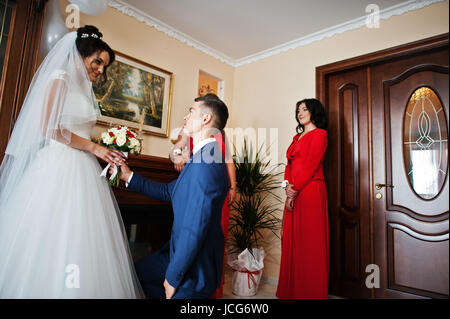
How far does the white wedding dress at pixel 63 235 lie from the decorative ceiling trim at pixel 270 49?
1744 millimetres

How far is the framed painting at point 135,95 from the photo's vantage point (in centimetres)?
279

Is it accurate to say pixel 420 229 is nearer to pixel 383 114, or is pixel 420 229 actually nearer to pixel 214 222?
pixel 383 114

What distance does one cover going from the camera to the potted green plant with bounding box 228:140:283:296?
2.84 metres

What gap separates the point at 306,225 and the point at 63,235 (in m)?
2.00

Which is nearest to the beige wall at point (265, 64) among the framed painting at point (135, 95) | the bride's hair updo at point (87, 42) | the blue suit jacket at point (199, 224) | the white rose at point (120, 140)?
the framed painting at point (135, 95)

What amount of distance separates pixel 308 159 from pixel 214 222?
5.09 ft

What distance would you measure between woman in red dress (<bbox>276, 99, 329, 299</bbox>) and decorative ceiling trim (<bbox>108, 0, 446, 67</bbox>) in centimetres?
123

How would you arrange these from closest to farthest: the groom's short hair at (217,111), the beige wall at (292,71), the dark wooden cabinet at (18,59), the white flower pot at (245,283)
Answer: the groom's short hair at (217,111)
the dark wooden cabinet at (18,59)
the beige wall at (292,71)
the white flower pot at (245,283)

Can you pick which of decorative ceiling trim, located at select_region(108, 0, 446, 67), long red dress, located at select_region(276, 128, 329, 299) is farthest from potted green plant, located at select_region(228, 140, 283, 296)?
decorative ceiling trim, located at select_region(108, 0, 446, 67)

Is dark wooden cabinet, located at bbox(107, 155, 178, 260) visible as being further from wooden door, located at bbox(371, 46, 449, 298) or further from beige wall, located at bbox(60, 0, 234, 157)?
wooden door, located at bbox(371, 46, 449, 298)

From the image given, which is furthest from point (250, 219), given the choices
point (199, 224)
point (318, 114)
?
point (199, 224)

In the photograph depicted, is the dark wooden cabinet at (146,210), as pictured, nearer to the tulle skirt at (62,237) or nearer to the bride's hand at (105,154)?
the bride's hand at (105,154)
